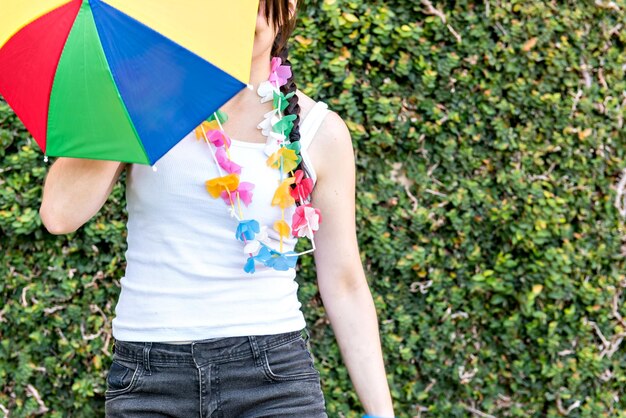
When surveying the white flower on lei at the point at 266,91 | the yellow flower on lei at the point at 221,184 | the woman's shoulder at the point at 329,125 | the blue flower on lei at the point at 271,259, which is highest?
the white flower on lei at the point at 266,91

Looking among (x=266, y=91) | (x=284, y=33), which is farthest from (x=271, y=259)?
(x=284, y=33)

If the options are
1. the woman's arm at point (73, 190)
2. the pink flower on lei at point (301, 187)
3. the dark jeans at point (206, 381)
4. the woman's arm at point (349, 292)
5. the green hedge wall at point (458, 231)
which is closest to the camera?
the woman's arm at point (73, 190)

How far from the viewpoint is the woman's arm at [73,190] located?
159 cm

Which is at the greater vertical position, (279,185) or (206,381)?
(279,185)

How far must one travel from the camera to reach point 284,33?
6.30 ft

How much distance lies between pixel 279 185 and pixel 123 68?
0.50 meters

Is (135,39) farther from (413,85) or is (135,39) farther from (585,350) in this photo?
(585,350)

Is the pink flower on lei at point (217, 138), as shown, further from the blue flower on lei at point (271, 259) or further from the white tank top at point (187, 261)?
the blue flower on lei at point (271, 259)

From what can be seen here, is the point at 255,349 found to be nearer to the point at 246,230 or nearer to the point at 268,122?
the point at 246,230

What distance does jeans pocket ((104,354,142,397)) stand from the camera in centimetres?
171

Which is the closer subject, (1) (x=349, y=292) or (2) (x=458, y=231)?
(1) (x=349, y=292)

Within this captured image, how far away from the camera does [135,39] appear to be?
143 cm

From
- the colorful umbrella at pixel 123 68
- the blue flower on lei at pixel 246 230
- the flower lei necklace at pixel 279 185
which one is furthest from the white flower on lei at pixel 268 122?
the colorful umbrella at pixel 123 68

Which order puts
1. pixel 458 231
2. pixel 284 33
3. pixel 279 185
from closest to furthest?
1. pixel 279 185
2. pixel 284 33
3. pixel 458 231
